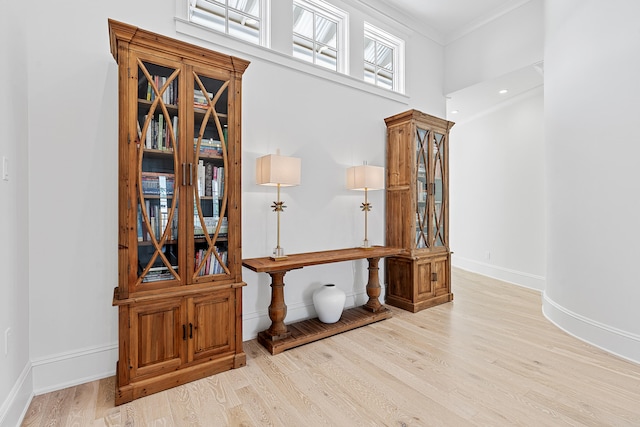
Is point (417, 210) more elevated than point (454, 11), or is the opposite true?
point (454, 11)

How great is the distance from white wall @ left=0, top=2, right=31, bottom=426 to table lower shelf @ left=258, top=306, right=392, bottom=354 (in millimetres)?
1552

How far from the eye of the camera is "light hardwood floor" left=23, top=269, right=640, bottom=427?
177 centimetres

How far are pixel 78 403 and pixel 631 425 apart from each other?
3.20 meters

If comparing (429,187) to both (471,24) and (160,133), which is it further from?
(160,133)

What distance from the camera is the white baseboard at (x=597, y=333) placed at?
246 cm

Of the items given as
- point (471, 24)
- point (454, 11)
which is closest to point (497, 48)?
point (471, 24)

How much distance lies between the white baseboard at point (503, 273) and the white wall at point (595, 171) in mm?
1329

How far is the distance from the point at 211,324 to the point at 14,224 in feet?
4.23

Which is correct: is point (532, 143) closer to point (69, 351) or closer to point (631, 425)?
point (631, 425)

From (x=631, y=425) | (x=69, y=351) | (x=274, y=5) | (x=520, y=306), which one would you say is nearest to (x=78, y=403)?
(x=69, y=351)

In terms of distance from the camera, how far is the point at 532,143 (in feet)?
15.0

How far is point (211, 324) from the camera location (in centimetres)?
223

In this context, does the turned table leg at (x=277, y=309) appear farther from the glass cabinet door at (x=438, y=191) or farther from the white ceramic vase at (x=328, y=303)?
the glass cabinet door at (x=438, y=191)

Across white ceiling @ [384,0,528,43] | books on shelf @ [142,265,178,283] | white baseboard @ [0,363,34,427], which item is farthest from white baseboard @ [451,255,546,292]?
white baseboard @ [0,363,34,427]
